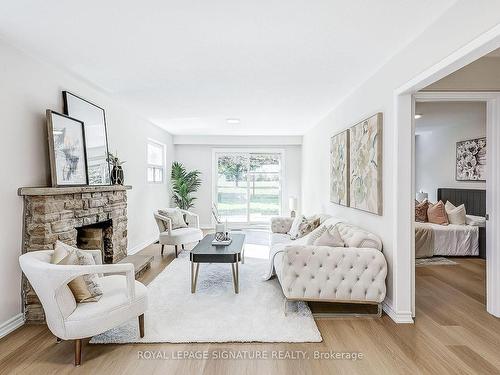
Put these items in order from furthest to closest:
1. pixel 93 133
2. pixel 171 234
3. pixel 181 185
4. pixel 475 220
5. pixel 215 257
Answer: pixel 181 185 < pixel 475 220 < pixel 171 234 < pixel 93 133 < pixel 215 257

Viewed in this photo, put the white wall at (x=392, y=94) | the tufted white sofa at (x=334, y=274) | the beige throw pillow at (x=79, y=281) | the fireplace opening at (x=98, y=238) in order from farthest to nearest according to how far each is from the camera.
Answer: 1. the fireplace opening at (x=98, y=238)
2. the tufted white sofa at (x=334, y=274)
3. the beige throw pillow at (x=79, y=281)
4. the white wall at (x=392, y=94)

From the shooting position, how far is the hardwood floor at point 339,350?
6.88 feet

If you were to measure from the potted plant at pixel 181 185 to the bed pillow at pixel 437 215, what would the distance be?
5127 millimetres

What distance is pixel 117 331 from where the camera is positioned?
2.58m

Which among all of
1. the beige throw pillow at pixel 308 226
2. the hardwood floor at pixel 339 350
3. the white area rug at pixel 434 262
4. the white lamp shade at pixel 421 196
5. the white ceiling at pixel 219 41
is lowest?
the white area rug at pixel 434 262

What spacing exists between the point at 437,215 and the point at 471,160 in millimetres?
1416

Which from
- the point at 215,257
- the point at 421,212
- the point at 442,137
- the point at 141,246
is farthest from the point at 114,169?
the point at 442,137

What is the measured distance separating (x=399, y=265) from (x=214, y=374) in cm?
184

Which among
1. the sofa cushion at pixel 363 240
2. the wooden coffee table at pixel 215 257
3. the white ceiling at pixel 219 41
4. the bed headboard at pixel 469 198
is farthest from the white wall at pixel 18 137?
the bed headboard at pixel 469 198

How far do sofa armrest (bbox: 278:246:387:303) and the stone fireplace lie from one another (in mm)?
2165

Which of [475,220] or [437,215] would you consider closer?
[475,220]

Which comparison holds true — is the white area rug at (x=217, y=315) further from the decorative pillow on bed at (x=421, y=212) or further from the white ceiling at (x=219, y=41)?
the decorative pillow on bed at (x=421, y=212)

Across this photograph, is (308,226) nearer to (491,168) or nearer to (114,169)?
(491,168)

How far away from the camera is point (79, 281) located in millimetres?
2252
